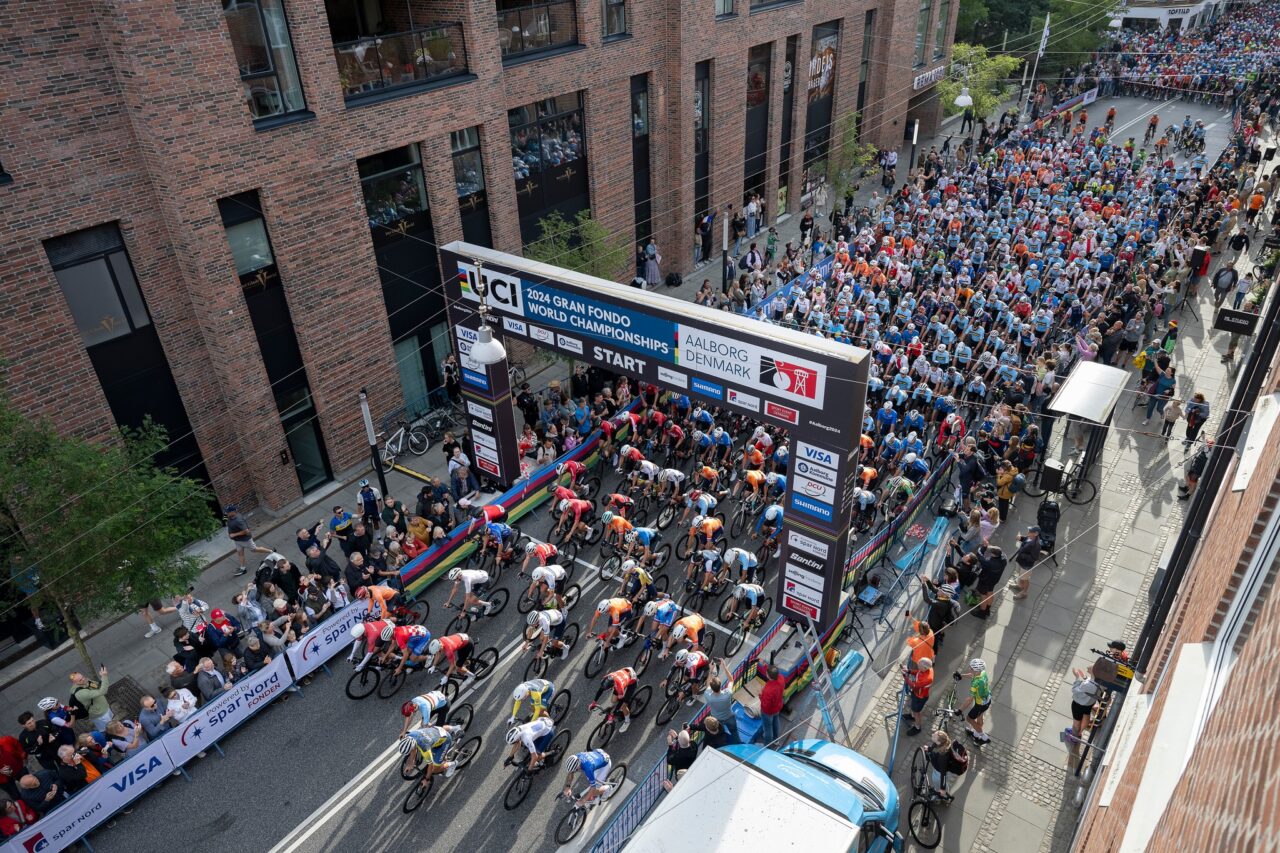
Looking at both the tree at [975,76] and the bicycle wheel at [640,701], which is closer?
the bicycle wheel at [640,701]

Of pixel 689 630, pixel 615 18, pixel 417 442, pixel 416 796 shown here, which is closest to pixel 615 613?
pixel 689 630

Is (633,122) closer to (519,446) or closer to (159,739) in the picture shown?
(519,446)

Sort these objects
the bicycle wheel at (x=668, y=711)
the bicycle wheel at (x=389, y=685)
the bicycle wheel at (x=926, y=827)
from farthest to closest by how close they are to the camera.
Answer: the bicycle wheel at (x=389, y=685) → the bicycle wheel at (x=668, y=711) → the bicycle wheel at (x=926, y=827)

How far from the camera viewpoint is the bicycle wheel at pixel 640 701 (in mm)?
12891

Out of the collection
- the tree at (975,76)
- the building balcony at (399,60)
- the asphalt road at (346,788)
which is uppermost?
the building balcony at (399,60)

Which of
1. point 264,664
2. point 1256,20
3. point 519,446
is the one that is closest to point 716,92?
point 519,446

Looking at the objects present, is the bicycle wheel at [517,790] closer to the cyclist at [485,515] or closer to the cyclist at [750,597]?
the cyclist at [750,597]

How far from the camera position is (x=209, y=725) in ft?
41.2

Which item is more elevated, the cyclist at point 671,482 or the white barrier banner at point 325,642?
the cyclist at point 671,482

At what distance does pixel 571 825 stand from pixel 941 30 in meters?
40.6

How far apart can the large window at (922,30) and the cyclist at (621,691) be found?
35024 mm

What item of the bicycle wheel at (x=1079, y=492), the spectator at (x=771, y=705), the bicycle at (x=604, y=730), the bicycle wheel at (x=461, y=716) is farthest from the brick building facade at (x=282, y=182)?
the bicycle wheel at (x=1079, y=492)

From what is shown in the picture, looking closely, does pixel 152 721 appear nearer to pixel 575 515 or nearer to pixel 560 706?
pixel 560 706

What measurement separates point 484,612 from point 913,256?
16.8m
